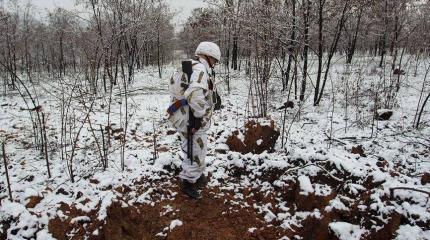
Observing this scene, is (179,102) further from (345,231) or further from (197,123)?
(345,231)

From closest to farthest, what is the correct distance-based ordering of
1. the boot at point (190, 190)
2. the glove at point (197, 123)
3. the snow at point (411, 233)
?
the snow at point (411, 233) → the glove at point (197, 123) → the boot at point (190, 190)

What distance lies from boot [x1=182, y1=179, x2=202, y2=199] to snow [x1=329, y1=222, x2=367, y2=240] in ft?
4.92

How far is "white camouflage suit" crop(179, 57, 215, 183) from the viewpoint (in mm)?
3215

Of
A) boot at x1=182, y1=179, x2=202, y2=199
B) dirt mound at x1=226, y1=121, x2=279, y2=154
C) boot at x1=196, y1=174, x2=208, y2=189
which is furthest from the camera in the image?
dirt mound at x1=226, y1=121, x2=279, y2=154

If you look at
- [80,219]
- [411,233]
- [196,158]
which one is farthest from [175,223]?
[411,233]

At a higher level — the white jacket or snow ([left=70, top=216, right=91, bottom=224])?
the white jacket

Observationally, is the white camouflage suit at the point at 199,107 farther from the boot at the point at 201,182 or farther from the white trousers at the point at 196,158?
the boot at the point at 201,182

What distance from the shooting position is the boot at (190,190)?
11.3 feet

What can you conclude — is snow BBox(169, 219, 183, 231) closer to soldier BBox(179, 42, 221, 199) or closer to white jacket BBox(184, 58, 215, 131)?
soldier BBox(179, 42, 221, 199)

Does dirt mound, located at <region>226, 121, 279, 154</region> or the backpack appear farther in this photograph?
dirt mound, located at <region>226, 121, 279, 154</region>

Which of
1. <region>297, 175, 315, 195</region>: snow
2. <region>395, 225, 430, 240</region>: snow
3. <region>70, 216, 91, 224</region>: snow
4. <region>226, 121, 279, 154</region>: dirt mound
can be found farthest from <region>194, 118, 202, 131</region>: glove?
<region>395, 225, 430, 240</region>: snow

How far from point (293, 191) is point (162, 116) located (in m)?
4.98

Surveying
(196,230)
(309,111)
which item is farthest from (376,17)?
(196,230)

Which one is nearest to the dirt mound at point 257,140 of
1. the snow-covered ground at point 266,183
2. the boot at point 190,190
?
the snow-covered ground at point 266,183
